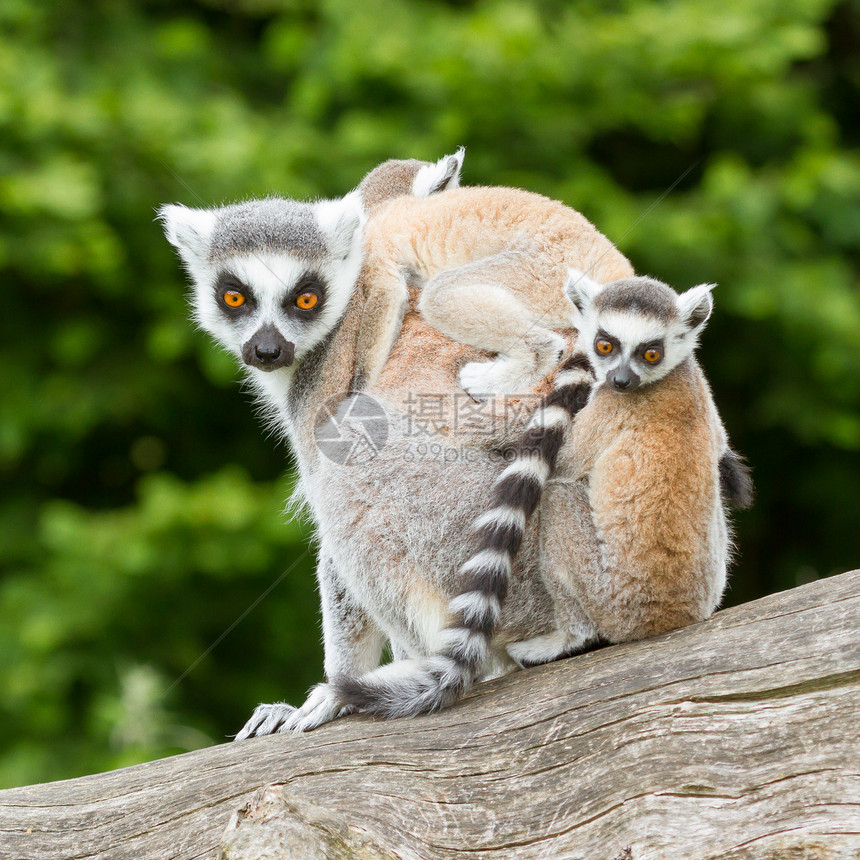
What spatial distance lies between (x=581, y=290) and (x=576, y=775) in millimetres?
1646

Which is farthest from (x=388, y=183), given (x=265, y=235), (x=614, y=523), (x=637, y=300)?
(x=614, y=523)

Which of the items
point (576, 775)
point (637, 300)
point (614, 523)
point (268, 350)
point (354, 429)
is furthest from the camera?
point (268, 350)

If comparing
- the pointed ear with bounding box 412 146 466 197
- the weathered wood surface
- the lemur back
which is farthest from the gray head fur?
the weathered wood surface

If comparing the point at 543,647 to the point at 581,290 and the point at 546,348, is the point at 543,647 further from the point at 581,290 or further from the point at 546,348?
the point at 581,290

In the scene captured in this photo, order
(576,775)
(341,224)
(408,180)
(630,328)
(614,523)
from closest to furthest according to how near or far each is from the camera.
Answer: (576,775) → (614,523) → (630,328) → (341,224) → (408,180)

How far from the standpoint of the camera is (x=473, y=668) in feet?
9.75

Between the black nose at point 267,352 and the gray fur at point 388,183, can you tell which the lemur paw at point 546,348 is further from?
the gray fur at point 388,183

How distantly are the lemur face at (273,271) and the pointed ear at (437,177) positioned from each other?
1.90 feet

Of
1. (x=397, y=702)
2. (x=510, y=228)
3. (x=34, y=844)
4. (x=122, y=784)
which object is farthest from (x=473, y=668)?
(x=510, y=228)

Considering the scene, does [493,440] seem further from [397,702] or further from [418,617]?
[397,702]

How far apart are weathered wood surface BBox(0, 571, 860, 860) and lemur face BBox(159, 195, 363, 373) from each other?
149 cm

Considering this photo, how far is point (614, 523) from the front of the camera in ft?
9.53

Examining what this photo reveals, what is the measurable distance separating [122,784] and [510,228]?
8.33 ft

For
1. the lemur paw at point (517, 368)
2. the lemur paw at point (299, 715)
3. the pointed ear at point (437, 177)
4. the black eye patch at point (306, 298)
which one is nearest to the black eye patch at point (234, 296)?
the black eye patch at point (306, 298)
